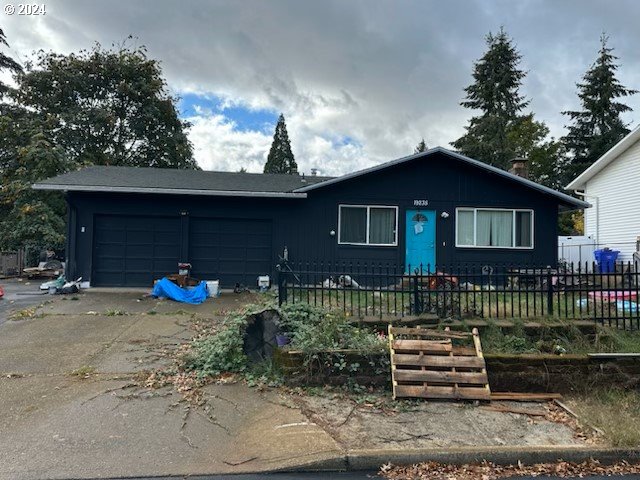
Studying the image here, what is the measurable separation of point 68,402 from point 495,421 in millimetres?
4395

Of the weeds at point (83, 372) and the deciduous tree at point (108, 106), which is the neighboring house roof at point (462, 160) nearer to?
the weeds at point (83, 372)

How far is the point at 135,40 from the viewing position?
28.8 metres

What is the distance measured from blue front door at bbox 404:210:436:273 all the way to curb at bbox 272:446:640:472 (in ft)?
29.2

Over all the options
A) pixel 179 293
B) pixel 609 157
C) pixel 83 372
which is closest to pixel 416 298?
pixel 83 372

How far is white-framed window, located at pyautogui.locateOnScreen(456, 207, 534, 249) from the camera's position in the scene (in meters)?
12.7

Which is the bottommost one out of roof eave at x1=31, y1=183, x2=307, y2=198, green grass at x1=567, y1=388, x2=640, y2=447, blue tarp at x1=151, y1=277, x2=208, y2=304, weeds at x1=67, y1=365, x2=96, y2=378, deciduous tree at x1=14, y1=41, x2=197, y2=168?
green grass at x1=567, y1=388, x2=640, y2=447

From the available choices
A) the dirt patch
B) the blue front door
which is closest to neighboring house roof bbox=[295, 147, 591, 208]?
the blue front door

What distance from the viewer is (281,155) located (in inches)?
2020

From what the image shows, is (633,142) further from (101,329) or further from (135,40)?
(135,40)

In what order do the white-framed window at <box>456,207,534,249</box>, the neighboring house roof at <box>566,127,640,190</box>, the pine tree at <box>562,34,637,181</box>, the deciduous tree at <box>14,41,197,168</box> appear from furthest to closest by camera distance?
1. the pine tree at <box>562,34,637,181</box>
2. the deciduous tree at <box>14,41,197,168</box>
3. the neighboring house roof at <box>566,127,640,190</box>
4. the white-framed window at <box>456,207,534,249</box>

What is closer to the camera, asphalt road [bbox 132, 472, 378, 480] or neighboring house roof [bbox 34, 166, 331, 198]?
asphalt road [bbox 132, 472, 378, 480]

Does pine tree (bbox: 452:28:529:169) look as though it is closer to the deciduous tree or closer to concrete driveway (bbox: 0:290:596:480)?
the deciduous tree

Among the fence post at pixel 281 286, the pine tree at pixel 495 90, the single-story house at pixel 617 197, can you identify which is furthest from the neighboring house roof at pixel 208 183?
the pine tree at pixel 495 90

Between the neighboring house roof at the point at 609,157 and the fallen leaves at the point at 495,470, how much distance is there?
15766mm
